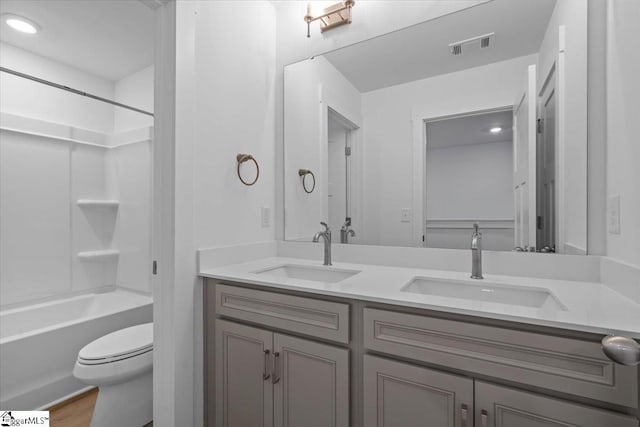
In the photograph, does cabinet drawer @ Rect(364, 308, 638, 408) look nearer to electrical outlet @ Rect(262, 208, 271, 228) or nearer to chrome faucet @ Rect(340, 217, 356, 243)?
chrome faucet @ Rect(340, 217, 356, 243)

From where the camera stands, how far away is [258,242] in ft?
5.94

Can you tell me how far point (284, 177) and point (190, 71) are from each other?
0.80 metres

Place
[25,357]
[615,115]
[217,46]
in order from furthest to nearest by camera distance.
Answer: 1. [25,357]
2. [217,46]
3. [615,115]

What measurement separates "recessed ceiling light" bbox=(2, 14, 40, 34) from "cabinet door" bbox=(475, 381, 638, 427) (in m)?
3.17

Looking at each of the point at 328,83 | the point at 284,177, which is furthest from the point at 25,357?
the point at 328,83

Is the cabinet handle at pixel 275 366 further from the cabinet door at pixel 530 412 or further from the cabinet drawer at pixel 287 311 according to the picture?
the cabinet door at pixel 530 412

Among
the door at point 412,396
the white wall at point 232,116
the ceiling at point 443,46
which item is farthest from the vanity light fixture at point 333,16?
the door at point 412,396

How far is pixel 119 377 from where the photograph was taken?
1.52m

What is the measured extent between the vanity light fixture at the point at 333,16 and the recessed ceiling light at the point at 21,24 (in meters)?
1.86

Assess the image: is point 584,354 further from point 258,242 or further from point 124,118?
point 124,118

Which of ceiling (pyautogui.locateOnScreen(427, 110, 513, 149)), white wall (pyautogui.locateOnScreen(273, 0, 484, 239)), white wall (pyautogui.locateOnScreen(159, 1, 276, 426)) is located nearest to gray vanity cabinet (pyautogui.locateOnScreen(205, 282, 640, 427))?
white wall (pyautogui.locateOnScreen(159, 1, 276, 426))

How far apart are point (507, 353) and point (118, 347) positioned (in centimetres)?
185

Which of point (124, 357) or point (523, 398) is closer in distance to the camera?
point (523, 398)

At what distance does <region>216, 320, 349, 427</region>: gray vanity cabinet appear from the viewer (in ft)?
3.54
